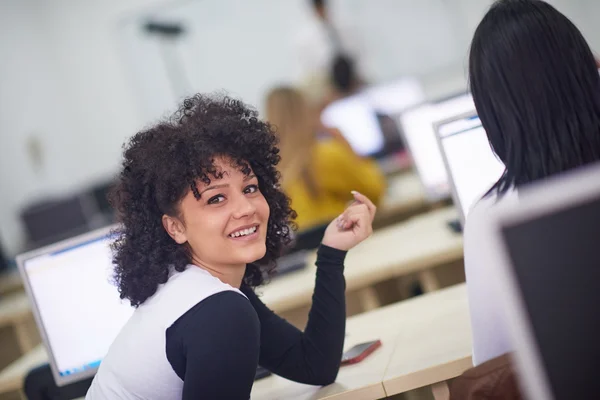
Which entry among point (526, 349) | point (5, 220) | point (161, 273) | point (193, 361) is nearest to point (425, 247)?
point (161, 273)

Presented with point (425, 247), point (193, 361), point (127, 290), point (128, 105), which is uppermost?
point (128, 105)

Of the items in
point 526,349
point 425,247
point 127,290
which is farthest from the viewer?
point 425,247

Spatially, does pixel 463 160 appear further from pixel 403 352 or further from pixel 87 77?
pixel 87 77

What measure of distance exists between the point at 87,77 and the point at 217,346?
6128 mm

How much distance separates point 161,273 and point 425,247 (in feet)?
4.58

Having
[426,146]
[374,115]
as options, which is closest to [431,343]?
[426,146]

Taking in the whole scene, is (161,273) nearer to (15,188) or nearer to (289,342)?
(289,342)

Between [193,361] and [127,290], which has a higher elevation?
[127,290]

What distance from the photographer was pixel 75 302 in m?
2.23

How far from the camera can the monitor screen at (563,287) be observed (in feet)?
2.60

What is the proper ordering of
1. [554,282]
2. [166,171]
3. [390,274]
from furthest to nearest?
[390,274]
[166,171]
[554,282]

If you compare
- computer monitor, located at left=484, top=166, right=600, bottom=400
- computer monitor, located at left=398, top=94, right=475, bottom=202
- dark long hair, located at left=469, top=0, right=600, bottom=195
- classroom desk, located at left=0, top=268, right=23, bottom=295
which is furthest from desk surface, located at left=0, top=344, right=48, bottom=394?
classroom desk, located at left=0, top=268, right=23, bottom=295

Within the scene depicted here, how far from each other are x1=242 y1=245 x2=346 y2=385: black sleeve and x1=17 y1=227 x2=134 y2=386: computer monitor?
0.59 meters

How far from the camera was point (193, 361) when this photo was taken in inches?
54.4
